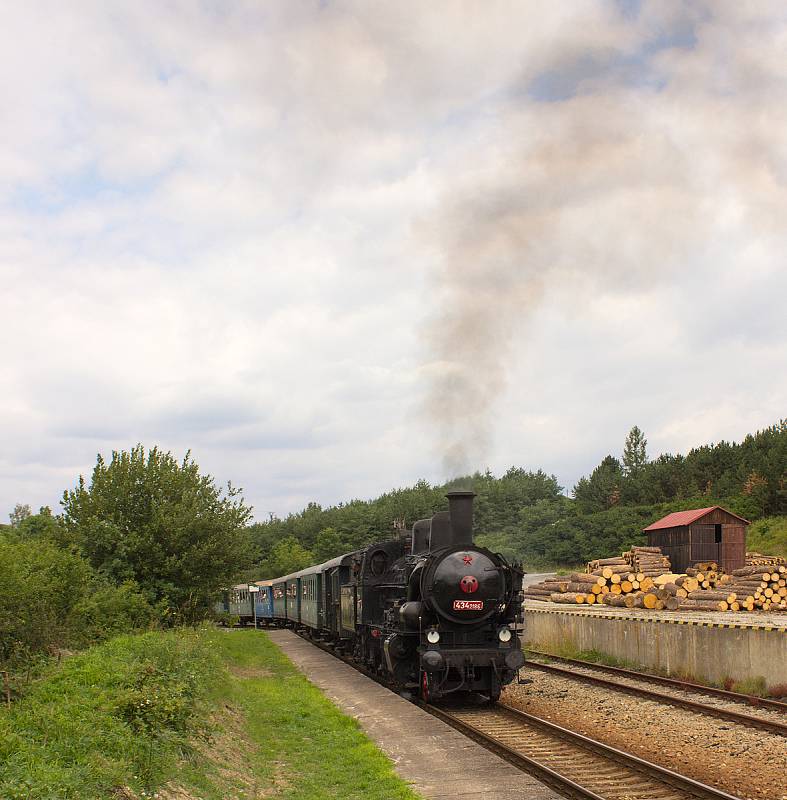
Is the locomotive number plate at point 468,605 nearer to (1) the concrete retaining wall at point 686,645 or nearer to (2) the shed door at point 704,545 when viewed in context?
(1) the concrete retaining wall at point 686,645

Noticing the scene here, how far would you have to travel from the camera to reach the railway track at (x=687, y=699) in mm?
11766

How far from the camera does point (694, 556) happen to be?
109ft

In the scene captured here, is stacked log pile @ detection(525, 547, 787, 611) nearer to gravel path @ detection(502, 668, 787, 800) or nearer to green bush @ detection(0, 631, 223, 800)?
gravel path @ detection(502, 668, 787, 800)

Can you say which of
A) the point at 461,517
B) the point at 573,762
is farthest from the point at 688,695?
the point at 573,762

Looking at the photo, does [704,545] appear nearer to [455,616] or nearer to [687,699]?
[687,699]

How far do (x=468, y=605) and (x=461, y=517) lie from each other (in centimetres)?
156

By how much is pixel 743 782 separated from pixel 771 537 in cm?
4252

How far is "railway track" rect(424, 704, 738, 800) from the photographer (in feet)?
27.2

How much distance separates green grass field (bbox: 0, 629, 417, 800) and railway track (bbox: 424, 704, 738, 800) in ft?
5.27

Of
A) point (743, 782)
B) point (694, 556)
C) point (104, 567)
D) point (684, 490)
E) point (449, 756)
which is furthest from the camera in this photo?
point (684, 490)

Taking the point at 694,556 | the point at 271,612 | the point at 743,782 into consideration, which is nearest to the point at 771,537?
the point at 694,556

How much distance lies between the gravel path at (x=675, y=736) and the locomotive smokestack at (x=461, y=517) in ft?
10.2

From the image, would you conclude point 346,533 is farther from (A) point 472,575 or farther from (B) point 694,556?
(A) point 472,575

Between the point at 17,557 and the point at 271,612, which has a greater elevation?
the point at 17,557
